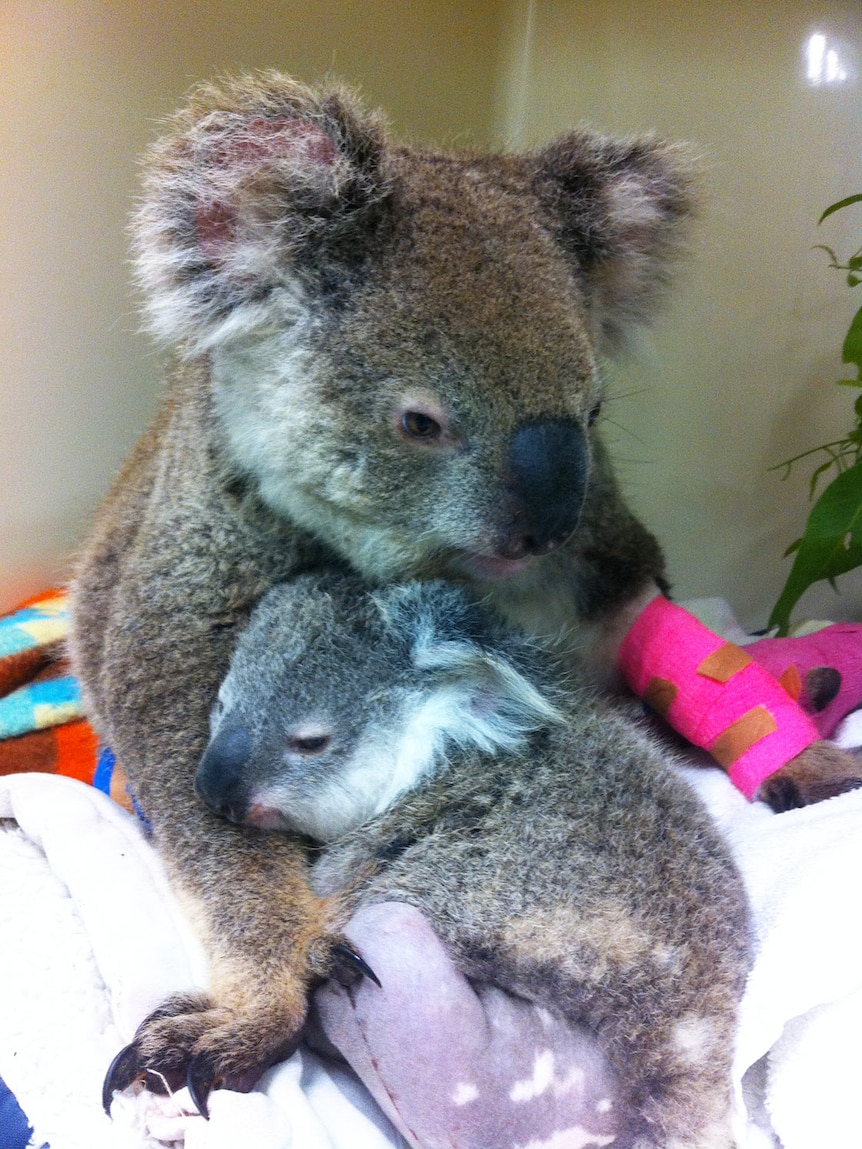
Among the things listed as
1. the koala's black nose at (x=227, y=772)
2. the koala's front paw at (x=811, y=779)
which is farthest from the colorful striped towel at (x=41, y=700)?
the koala's front paw at (x=811, y=779)

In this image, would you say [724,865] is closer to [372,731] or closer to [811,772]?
[811,772]

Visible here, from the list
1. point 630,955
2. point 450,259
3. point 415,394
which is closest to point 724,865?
point 630,955

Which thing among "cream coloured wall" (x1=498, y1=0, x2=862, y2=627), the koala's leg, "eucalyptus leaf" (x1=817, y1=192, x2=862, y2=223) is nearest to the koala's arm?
the koala's leg

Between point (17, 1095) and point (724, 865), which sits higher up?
point (724, 865)

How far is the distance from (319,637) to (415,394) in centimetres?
41

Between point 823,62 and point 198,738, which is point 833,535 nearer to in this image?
point 823,62

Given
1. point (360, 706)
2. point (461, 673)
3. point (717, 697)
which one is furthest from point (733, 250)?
point (360, 706)

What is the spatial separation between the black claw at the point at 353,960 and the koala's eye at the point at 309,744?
0.97ft

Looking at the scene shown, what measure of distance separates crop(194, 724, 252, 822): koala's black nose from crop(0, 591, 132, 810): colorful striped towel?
0.78 meters

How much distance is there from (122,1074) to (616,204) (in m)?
1.49

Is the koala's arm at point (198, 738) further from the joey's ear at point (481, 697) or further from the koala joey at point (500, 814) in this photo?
the joey's ear at point (481, 697)

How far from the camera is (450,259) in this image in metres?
1.42

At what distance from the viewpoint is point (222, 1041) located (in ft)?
4.12

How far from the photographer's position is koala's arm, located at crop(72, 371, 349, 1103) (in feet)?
4.22
